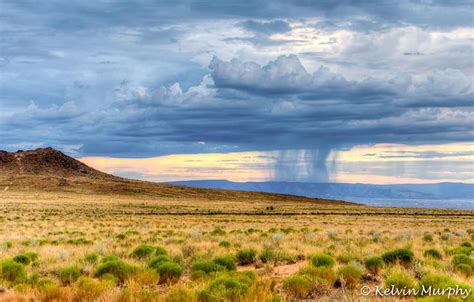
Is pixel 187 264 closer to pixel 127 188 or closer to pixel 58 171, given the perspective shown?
pixel 127 188

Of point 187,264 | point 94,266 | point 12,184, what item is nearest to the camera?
point 94,266

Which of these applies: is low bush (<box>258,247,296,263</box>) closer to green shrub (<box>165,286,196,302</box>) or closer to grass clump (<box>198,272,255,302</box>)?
grass clump (<box>198,272,255,302</box>)

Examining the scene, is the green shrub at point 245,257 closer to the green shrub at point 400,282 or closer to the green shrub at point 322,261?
the green shrub at point 322,261

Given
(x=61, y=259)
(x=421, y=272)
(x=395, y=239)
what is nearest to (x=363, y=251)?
(x=421, y=272)

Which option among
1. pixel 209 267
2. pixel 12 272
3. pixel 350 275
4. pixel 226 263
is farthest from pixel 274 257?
pixel 12 272

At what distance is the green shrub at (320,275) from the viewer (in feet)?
42.4

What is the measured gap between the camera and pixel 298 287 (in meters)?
12.2

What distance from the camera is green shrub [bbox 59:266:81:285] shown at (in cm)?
1465

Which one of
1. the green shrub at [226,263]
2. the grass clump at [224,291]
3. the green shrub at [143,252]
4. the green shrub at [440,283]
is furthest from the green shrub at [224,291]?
the green shrub at [143,252]

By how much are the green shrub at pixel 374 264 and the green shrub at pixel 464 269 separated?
2122 mm

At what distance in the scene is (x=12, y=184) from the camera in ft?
515

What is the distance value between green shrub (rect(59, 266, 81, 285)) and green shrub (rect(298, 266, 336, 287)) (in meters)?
6.20

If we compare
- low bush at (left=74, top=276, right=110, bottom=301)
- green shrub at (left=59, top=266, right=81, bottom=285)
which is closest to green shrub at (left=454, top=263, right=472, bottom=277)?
low bush at (left=74, top=276, right=110, bottom=301)

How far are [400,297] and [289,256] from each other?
23.4 ft
